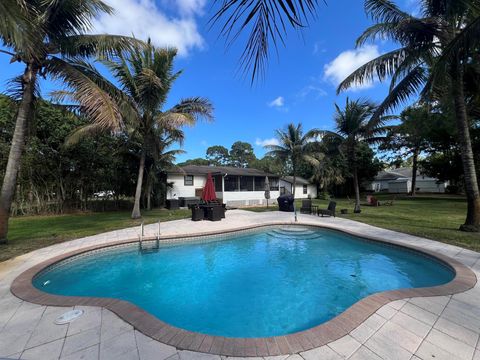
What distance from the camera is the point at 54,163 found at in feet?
47.2

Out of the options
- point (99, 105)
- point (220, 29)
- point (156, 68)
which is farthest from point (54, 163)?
point (220, 29)

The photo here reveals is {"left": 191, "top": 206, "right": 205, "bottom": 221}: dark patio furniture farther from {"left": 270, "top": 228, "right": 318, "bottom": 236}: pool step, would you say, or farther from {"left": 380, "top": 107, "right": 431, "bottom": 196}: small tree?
{"left": 380, "top": 107, "right": 431, "bottom": 196}: small tree

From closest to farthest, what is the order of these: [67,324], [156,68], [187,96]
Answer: [67,324], [156,68], [187,96]

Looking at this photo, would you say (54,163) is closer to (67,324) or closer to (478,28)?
(67,324)

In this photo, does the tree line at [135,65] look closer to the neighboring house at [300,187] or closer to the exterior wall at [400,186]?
the neighboring house at [300,187]

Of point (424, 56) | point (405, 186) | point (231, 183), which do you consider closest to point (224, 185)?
point (231, 183)

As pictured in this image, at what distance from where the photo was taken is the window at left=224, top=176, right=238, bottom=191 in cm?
2190

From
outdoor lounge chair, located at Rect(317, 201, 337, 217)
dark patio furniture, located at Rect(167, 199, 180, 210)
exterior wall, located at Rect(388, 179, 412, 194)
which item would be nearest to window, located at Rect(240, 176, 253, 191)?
dark patio furniture, located at Rect(167, 199, 180, 210)

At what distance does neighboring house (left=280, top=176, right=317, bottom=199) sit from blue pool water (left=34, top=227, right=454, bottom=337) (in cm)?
2262

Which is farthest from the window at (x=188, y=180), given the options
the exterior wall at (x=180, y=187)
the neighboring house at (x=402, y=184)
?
the neighboring house at (x=402, y=184)

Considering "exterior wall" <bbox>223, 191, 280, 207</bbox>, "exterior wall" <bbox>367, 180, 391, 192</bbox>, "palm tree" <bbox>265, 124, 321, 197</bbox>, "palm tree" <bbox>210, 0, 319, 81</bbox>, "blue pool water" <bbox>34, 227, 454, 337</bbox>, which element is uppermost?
"palm tree" <bbox>265, 124, 321, 197</bbox>

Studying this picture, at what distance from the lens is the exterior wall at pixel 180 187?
20500 millimetres

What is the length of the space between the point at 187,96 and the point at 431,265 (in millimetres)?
12656

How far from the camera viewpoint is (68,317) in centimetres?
321
